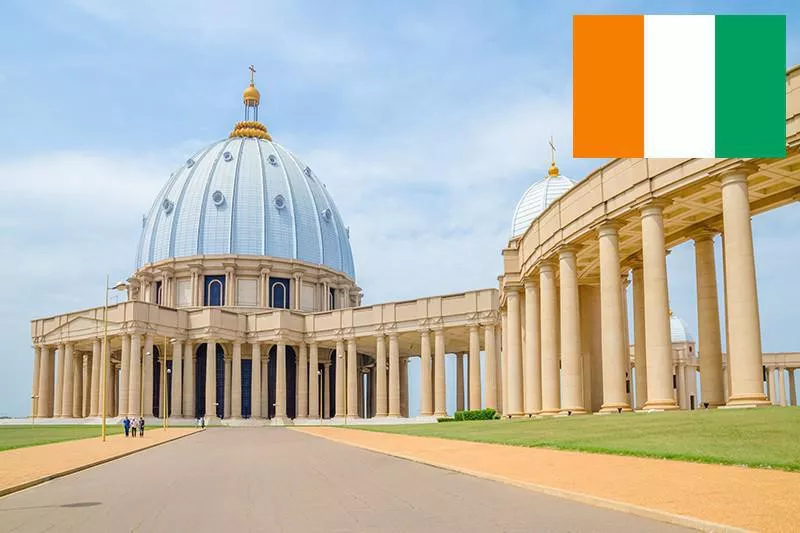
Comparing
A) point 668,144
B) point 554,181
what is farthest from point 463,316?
point 668,144

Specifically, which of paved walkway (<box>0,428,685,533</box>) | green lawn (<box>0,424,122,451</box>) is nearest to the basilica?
green lawn (<box>0,424,122,451</box>)

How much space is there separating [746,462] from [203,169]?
11243 cm

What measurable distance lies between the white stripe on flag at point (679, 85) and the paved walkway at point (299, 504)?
228 inches

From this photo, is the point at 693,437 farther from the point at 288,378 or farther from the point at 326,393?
the point at 326,393

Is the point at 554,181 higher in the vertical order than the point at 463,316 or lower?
higher

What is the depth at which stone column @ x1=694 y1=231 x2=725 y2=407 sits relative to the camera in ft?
119

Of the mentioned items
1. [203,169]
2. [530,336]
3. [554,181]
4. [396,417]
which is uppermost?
[203,169]

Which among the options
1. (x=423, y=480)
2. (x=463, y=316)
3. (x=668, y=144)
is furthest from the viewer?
(x=463, y=316)

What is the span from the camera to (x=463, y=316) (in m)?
86.9

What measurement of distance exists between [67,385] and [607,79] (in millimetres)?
94955

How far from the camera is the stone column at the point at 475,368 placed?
8425 cm

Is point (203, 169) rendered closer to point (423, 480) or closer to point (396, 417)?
point (396, 417)

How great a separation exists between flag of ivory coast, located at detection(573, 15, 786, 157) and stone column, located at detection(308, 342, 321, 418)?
90808mm

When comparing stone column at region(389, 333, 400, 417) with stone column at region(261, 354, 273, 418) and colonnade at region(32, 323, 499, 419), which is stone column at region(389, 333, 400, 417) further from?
stone column at region(261, 354, 273, 418)
